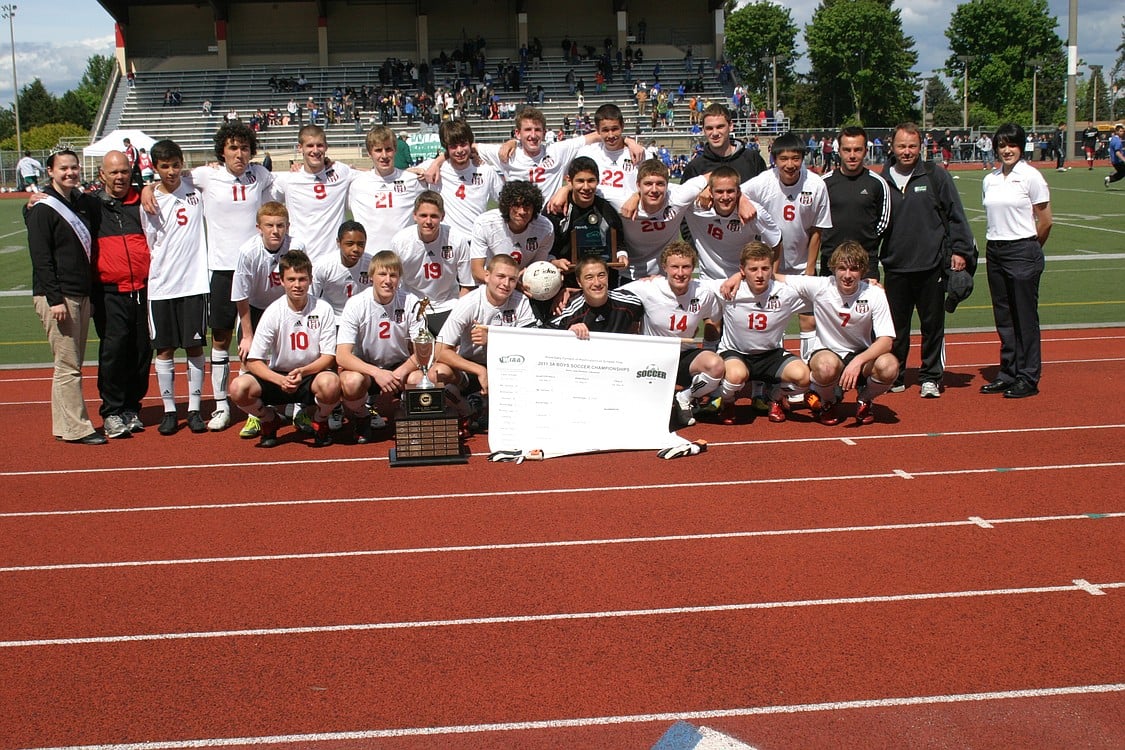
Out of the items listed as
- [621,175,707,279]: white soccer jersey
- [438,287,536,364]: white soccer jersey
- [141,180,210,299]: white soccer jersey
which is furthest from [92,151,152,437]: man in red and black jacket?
[621,175,707,279]: white soccer jersey

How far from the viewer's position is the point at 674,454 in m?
7.29

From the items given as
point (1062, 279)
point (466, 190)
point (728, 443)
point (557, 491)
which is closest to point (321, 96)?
point (1062, 279)

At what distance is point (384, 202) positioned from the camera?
28.6 feet

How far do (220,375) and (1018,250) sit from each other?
6459 millimetres

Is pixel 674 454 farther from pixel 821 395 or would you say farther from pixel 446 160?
pixel 446 160

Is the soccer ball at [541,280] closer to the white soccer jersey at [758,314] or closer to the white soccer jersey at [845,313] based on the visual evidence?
the white soccer jersey at [758,314]

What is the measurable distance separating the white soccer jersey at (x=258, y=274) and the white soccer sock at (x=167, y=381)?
33.5 inches

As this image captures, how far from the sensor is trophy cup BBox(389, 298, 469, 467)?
721cm

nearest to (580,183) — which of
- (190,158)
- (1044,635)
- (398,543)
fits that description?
(398,543)

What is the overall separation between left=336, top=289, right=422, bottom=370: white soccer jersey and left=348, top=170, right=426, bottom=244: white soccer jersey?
36.1 inches

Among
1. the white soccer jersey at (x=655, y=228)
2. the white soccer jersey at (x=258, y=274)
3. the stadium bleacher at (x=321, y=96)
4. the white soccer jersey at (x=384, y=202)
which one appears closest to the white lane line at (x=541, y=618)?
the white soccer jersey at (x=258, y=274)

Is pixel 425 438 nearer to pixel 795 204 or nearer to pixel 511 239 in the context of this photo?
pixel 511 239

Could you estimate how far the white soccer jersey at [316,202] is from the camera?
28.5 ft

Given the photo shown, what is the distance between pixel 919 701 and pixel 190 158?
1909 inches
